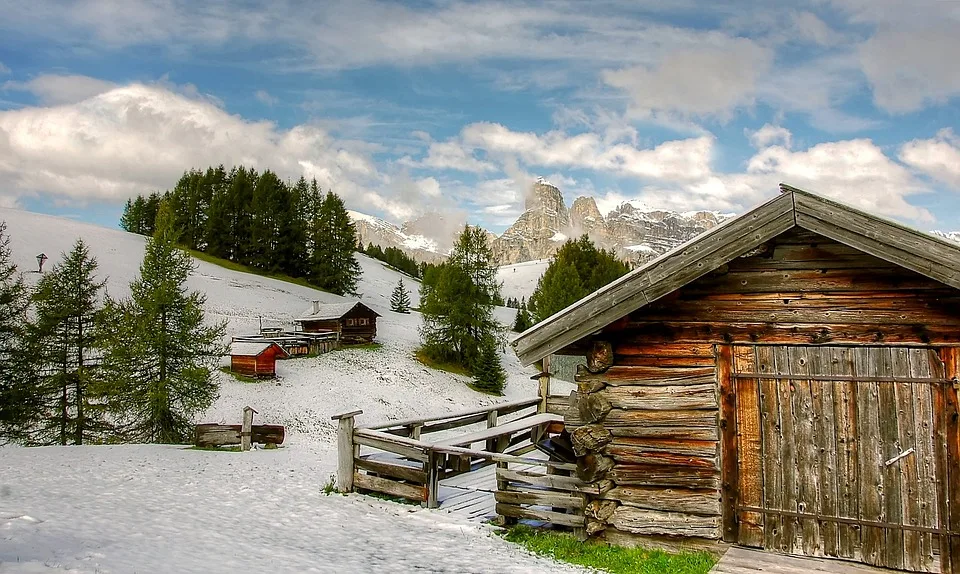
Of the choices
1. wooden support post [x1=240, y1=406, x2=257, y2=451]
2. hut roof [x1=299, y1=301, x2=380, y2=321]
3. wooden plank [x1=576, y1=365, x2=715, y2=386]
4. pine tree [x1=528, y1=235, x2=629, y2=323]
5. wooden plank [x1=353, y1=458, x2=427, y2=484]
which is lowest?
wooden support post [x1=240, y1=406, x2=257, y2=451]

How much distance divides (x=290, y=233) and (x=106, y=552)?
2777 inches

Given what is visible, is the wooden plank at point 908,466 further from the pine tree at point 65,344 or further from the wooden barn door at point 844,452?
the pine tree at point 65,344

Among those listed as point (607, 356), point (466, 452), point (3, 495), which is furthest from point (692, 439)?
point (3, 495)

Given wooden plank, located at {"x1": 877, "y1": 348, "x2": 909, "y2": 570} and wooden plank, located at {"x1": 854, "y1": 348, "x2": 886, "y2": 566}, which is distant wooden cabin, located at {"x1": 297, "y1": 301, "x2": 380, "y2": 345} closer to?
wooden plank, located at {"x1": 854, "y1": 348, "x2": 886, "y2": 566}

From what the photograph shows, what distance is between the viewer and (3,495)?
11727 mm

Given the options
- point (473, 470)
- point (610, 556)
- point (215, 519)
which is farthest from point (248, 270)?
point (610, 556)

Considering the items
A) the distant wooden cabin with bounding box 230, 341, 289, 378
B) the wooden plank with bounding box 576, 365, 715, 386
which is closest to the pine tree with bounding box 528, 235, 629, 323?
the distant wooden cabin with bounding box 230, 341, 289, 378

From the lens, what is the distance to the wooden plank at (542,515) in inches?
380

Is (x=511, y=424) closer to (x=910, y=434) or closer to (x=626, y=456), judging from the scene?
(x=626, y=456)

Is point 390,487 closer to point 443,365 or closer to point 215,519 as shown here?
point 215,519

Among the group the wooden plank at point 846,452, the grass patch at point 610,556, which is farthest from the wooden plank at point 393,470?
the wooden plank at point 846,452

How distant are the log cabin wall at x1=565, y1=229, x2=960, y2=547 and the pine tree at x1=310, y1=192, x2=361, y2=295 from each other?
212 ft

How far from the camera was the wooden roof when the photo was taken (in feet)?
23.3

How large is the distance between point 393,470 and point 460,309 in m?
33.1
